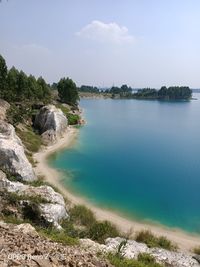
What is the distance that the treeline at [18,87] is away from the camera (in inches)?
2297

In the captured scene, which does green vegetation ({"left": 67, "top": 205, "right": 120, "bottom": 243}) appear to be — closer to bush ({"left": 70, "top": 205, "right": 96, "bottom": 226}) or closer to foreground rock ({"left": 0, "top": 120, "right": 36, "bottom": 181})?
bush ({"left": 70, "top": 205, "right": 96, "bottom": 226})

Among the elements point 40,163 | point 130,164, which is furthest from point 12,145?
point 130,164

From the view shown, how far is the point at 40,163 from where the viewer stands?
4034cm

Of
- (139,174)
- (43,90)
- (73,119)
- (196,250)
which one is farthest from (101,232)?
(43,90)

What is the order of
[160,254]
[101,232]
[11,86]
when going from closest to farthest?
[160,254] < [101,232] < [11,86]

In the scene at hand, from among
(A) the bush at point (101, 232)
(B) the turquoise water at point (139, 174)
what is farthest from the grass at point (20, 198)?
(B) the turquoise water at point (139, 174)

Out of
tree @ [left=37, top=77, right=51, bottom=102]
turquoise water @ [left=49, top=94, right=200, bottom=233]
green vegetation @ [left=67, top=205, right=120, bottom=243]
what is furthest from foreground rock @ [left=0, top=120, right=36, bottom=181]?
tree @ [left=37, top=77, right=51, bottom=102]

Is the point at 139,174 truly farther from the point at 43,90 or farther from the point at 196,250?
the point at 43,90

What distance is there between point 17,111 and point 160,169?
80.3ft

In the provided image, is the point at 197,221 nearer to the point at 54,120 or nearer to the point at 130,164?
the point at 130,164

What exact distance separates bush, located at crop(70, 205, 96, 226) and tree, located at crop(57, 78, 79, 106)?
63126 mm

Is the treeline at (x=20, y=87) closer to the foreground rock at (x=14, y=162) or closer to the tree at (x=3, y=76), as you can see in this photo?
the tree at (x=3, y=76)

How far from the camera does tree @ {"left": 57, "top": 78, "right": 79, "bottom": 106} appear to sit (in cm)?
8700

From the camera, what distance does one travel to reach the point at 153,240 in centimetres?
2250
